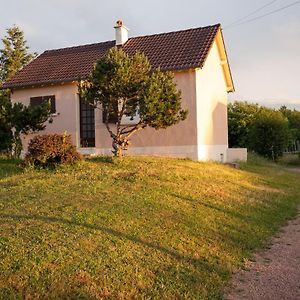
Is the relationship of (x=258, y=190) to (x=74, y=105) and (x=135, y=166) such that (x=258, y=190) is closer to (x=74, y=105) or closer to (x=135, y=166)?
(x=135, y=166)

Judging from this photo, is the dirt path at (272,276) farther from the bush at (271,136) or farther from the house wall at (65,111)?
the bush at (271,136)

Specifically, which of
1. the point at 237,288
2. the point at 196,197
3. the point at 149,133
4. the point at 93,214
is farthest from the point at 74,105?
the point at 237,288

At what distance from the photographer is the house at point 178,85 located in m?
19.5

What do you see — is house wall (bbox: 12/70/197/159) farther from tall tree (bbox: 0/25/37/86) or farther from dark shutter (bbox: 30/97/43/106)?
tall tree (bbox: 0/25/37/86)

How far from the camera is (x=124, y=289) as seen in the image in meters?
5.38

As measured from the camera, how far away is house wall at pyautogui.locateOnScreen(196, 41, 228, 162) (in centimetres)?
1994

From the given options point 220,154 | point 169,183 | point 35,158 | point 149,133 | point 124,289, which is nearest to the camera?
point 124,289

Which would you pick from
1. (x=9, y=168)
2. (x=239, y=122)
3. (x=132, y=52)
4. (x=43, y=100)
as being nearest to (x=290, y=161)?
(x=239, y=122)

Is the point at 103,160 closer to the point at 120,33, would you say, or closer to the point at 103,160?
the point at 103,160

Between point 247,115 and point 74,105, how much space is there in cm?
2421

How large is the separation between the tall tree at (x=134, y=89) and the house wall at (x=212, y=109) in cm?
465

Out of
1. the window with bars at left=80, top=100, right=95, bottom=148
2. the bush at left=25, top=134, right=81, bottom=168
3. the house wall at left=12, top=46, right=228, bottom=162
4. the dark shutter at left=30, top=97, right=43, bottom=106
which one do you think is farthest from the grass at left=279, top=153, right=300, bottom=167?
the bush at left=25, top=134, right=81, bottom=168

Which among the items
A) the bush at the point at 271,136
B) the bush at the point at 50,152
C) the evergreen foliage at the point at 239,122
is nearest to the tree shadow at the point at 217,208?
the bush at the point at 50,152

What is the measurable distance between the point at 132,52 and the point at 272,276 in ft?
55.8
